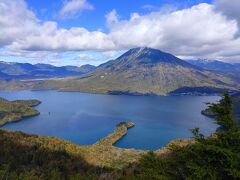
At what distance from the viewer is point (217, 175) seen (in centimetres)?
2009

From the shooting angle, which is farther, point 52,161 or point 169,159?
point 52,161

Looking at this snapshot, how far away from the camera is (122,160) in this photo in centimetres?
16888

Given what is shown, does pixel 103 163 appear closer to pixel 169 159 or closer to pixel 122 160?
pixel 122 160

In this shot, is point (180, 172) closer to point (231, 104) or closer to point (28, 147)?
point (231, 104)

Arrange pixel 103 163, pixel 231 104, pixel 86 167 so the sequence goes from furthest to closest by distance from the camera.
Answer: pixel 103 163 → pixel 86 167 → pixel 231 104

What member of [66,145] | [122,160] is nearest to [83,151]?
[66,145]

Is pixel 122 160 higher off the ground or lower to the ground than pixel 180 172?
lower

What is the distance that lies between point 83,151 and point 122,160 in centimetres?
2389

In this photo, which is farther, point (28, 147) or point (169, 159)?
point (28, 147)

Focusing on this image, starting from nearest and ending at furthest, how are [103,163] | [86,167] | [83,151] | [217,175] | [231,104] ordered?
[217,175] → [231,104] → [86,167] → [103,163] → [83,151]

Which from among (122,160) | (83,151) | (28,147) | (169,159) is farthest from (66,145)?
(169,159)

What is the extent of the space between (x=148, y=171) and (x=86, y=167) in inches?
5108

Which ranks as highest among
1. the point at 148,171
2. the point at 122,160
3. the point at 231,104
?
the point at 231,104

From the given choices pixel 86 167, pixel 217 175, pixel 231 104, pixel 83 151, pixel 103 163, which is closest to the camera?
pixel 217 175
